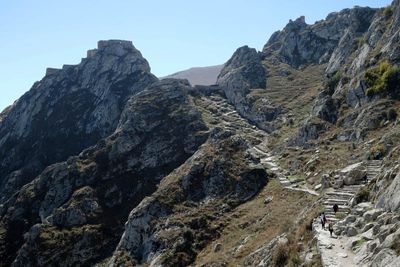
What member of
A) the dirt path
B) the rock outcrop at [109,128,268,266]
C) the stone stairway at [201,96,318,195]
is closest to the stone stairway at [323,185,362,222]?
the dirt path

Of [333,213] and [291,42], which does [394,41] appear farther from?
[291,42]

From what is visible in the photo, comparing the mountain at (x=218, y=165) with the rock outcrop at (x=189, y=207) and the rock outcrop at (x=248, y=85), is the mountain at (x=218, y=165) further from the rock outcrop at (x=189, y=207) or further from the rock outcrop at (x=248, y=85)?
the rock outcrop at (x=248, y=85)

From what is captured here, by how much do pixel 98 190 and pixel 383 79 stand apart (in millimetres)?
56738

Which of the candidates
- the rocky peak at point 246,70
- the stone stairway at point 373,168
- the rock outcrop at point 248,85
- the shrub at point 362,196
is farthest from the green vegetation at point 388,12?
the shrub at point 362,196

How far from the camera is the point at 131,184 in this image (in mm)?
88125

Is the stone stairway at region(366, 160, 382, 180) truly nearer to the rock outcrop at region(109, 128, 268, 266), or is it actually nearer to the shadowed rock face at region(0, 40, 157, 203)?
the rock outcrop at region(109, 128, 268, 266)

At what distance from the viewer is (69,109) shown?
155 meters

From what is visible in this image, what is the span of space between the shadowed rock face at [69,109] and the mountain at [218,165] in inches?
21.2

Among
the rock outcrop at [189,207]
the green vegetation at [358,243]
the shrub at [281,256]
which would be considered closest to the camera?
the green vegetation at [358,243]

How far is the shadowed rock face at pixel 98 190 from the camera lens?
7456 cm

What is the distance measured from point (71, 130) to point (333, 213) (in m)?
131

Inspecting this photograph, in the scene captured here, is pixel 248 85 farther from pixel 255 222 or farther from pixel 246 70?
pixel 255 222

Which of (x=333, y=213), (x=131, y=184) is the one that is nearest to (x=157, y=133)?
(x=131, y=184)

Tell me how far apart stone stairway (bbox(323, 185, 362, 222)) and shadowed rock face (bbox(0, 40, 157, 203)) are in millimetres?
111057
